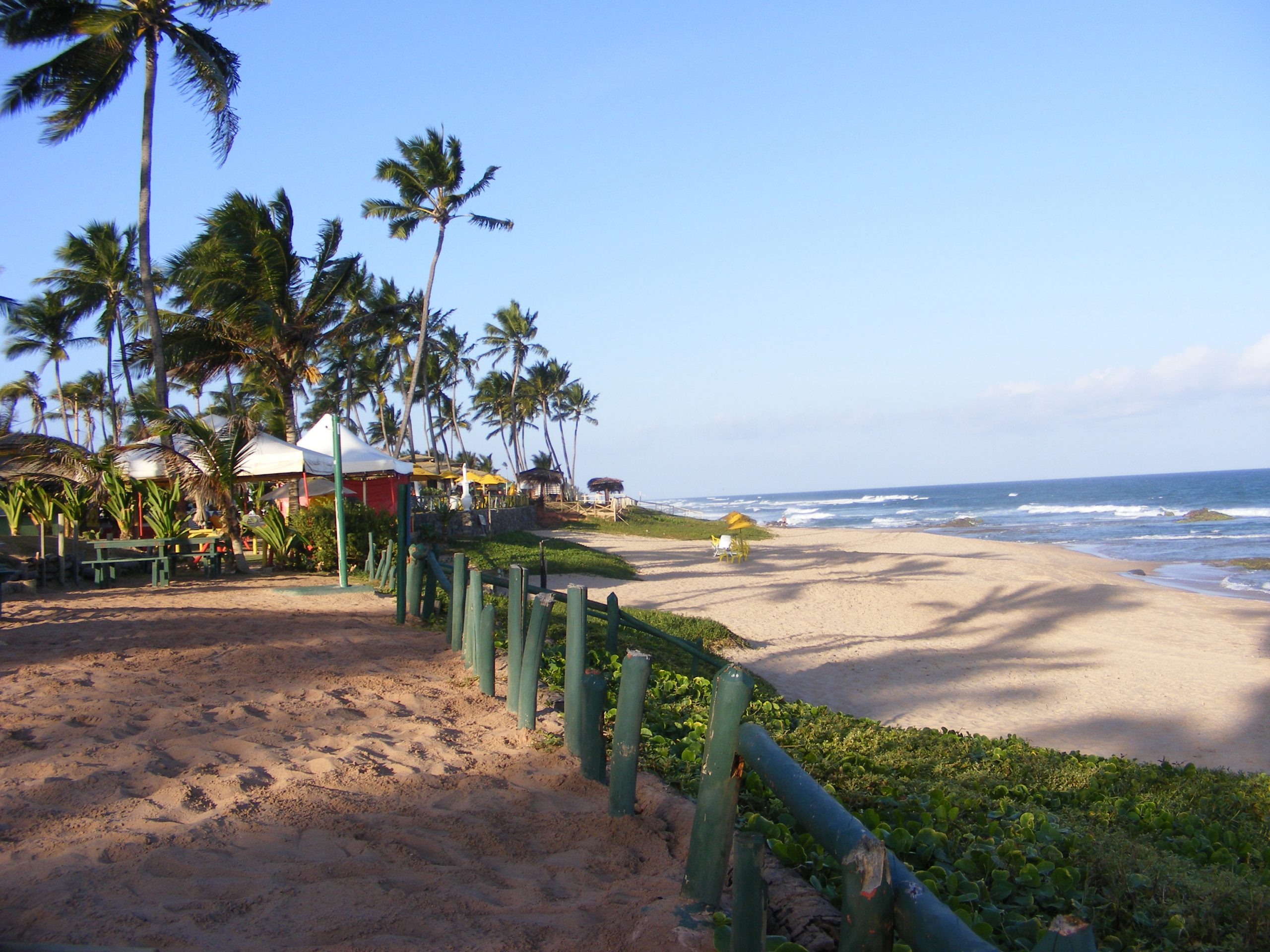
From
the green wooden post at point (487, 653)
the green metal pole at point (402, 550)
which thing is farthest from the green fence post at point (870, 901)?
Result: the green metal pole at point (402, 550)

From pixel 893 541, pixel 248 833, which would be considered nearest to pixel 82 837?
pixel 248 833

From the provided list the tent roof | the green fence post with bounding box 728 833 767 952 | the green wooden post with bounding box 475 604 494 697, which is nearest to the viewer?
the green fence post with bounding box 728 833 767 952

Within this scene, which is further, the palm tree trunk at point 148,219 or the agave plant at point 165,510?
the palm tree trunk at point 148,219

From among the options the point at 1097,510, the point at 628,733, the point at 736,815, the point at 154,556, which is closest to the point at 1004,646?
the point at 628,733

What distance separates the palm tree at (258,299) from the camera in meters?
19.0

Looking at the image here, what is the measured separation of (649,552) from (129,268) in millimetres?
20439

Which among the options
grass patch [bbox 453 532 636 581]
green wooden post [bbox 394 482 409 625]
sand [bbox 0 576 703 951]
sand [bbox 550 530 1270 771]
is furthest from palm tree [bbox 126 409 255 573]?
sand [bbox 0 576 703 951]

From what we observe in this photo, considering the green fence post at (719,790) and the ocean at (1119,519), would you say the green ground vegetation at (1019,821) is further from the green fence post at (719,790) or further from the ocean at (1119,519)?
the ocean at (1119,519)

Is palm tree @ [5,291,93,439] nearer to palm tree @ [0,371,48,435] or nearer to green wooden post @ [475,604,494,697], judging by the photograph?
palm tree @ [0,371,48,435]

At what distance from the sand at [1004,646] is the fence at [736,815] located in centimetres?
504

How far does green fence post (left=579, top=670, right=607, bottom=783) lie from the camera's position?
3.88m

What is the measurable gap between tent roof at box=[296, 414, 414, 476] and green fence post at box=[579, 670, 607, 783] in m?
10.4

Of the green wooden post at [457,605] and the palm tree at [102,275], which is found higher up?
the palm tree at [102,275]

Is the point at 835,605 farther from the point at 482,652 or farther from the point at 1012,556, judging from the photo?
the point at 1012,556
